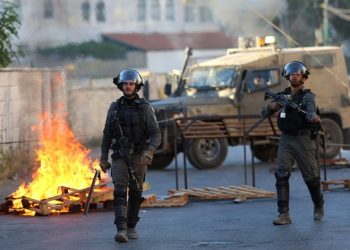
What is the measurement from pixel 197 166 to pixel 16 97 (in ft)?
12.1

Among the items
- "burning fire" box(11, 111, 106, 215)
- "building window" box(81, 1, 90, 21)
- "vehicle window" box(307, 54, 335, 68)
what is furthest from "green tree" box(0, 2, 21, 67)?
"building window" box(81, 1, 90, 21)

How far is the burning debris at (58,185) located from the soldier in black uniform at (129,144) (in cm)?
196

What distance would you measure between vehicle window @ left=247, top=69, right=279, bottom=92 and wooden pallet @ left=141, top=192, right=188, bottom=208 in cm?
773

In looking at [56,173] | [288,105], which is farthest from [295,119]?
[56,173]

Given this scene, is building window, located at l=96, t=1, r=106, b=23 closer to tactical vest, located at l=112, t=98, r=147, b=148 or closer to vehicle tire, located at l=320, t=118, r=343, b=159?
vehicle tire, located at l=320, t=118, r=343, b=159

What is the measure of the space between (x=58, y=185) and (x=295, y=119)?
3768mm

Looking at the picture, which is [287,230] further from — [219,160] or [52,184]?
[219,160]

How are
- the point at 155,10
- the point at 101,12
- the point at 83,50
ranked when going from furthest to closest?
Answer: the point at 155,10, the point at 101,12, the point at 83,50

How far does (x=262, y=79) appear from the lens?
2100 centimetres

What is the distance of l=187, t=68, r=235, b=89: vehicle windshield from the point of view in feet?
69.6

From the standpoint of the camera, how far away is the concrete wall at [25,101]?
1880cm

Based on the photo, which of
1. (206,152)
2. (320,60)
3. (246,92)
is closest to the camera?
(206,152)

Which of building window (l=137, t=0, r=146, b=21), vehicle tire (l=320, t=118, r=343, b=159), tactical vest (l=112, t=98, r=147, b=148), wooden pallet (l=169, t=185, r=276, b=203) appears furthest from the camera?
building window (l=137, t=0, r=146, b=21)

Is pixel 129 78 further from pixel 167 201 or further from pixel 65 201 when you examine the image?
pixel 167 201
